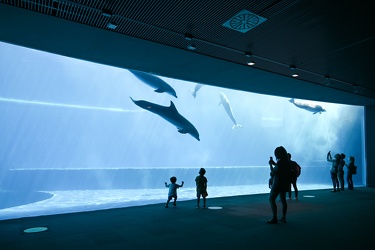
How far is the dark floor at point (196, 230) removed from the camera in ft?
12.8

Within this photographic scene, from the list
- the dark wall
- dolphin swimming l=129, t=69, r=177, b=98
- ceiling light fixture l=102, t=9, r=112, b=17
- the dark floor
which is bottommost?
the dark floor

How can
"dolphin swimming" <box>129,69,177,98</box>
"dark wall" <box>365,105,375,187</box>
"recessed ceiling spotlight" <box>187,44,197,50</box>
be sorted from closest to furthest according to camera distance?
"recessed ceiling spotlight" <box>187,44,197,50</box> → "dolphin swimming" <box>129,69,177,98</box> → "dark wall" <box>365,105,375,187</box>

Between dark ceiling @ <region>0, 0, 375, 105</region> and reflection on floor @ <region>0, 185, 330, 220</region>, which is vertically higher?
dark ceiling @ <region>0, 0, 375, 105</region>

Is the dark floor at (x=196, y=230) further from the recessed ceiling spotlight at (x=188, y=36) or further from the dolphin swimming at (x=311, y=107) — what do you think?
the dolphin swimming at (x=311, y=107)

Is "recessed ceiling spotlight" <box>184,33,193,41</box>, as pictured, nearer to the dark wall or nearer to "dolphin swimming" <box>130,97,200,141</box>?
"dolphin swimming" <box>130,97,200,141</box>

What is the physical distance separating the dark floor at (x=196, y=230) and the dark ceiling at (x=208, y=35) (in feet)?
13.7

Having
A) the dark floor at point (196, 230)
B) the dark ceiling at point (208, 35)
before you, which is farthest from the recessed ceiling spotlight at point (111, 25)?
the dark floor at point (196, 230)

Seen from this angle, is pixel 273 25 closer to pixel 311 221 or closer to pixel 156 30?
pixel 156 30

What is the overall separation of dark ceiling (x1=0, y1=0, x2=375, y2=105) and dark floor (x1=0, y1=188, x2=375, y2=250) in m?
4.17

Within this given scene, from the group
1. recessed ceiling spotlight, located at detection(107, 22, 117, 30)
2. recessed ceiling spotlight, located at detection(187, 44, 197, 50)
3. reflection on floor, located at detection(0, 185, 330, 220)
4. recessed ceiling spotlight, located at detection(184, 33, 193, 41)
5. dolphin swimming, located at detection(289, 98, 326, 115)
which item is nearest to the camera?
recessed ceiling spotlight, located at detection(107, 22, 117, 30)

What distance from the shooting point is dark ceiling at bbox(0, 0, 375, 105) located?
170 inches

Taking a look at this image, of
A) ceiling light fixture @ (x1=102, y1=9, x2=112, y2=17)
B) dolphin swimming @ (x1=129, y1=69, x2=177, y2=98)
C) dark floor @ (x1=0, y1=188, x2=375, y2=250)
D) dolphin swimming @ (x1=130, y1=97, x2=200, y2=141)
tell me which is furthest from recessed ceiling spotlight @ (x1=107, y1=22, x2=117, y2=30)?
dolphin swimming @ (x1=130, y1=97, x2=200, y2=141)

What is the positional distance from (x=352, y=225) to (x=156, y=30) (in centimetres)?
605

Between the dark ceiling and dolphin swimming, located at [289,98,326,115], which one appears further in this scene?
dolphin swimming, located at [289,98,326,115]
